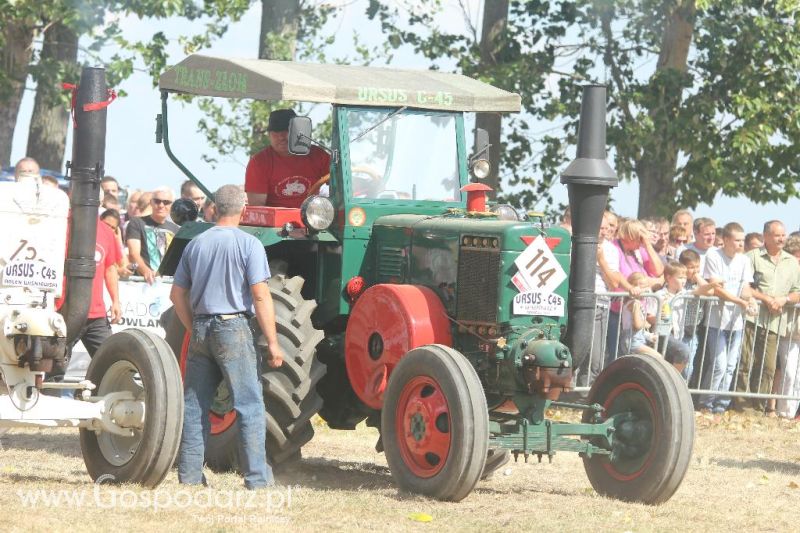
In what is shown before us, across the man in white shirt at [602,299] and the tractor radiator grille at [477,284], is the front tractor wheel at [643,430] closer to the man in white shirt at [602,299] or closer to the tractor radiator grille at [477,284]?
the tractor radiator grille at [477,284]

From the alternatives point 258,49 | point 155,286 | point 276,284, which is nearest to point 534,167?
point 258,49

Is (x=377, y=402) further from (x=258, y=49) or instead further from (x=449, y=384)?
(x=258, y=49)

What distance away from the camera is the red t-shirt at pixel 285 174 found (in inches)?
415

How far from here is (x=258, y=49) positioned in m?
20.7

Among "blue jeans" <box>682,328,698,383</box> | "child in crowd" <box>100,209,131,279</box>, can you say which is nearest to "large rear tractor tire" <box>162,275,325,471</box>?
"child in crowd" <box>100,209,131,279</box>

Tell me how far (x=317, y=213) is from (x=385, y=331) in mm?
862

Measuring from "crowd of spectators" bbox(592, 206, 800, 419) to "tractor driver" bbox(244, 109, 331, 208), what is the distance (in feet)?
13.4

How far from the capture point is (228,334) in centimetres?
882

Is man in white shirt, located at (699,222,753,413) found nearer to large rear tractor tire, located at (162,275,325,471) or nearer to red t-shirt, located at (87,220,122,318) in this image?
red t-shirt, located at (87,220,122,318)

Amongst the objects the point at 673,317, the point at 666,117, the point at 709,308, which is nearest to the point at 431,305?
the point at 673,317

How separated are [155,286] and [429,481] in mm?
5261

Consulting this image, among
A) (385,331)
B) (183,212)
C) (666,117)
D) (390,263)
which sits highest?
(666,117)

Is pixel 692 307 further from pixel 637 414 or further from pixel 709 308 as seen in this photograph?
pixel 637 414

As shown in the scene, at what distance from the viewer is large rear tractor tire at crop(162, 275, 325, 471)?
9539 mm
